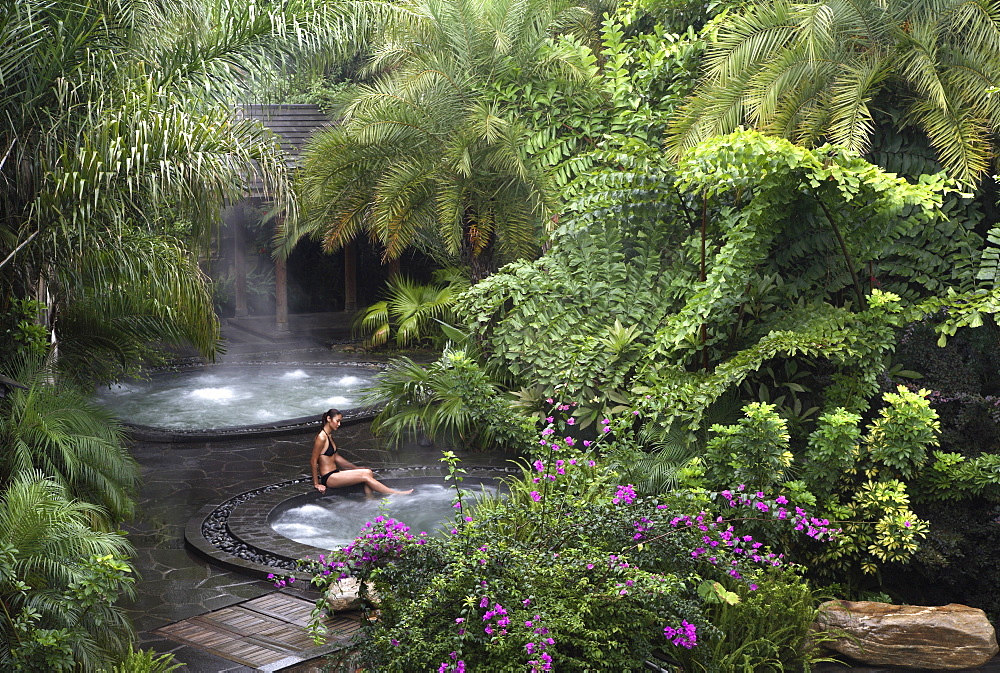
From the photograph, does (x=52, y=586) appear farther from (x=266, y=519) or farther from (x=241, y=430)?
(x=241, y=430)

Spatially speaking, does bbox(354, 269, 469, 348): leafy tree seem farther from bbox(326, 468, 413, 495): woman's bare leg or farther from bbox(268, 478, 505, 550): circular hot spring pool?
bbox(326, 468, 413, 495): woman's bare leg

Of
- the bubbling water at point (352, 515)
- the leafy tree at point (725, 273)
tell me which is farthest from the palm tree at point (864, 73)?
the bubbling water at point (352, 515)

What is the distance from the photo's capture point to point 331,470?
934 centimetres

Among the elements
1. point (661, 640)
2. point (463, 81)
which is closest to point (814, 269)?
point (661, 640)

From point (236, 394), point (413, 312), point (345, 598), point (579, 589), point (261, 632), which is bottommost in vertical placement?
point (261, 632)

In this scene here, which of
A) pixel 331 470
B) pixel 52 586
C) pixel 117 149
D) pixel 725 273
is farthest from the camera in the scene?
pixel 331 470

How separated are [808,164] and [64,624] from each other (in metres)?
5.44

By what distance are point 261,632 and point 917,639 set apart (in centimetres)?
425

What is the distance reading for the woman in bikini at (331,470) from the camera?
9234 millimetres

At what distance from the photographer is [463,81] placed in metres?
11.6

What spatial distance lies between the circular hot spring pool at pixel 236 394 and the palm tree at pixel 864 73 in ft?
24.6

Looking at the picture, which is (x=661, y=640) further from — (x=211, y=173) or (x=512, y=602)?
(x=211, y=173)

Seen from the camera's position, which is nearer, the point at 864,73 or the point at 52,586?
the point at 52,586

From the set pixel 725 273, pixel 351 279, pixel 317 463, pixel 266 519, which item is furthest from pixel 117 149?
pixel 351 279
